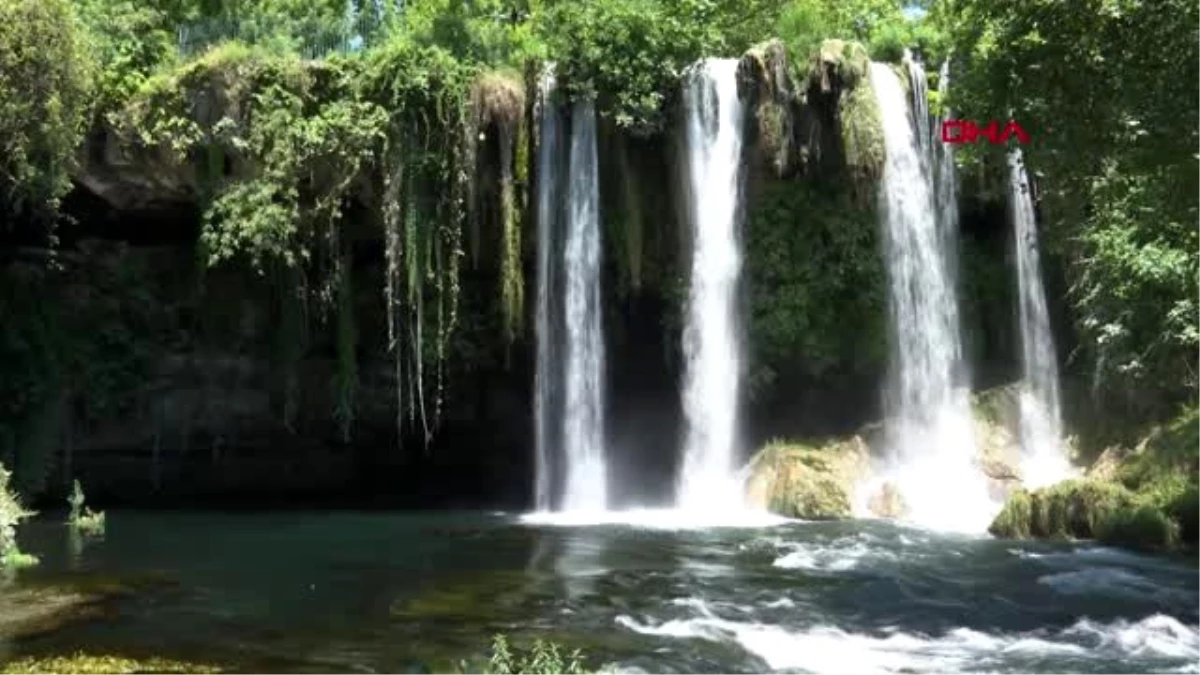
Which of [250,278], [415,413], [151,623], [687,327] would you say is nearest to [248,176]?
[250,278]

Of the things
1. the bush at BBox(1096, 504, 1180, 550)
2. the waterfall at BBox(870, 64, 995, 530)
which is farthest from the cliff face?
the bush at BBox(1096, 504, 1180, 550)

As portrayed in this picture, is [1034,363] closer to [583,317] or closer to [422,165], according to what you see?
[583,317]

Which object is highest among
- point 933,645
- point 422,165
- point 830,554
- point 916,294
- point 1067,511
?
point 422,165

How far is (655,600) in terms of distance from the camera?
10.4 meters

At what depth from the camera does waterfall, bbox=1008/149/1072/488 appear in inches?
725

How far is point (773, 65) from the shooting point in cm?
1878

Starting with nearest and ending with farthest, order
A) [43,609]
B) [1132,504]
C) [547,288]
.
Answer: [43,609], [1132,504], [547,288]

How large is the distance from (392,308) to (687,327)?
15.4 feet

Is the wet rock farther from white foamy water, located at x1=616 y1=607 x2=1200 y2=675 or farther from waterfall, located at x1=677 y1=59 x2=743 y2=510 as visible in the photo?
waterfall, located at x1=677 y1=59 x2=743 y2=510

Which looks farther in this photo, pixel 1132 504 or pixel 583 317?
Result: pixel 583 317

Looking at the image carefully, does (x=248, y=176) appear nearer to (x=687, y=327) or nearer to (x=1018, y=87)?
(x=687, y=327)

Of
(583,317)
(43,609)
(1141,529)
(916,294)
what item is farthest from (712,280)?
(43,609)

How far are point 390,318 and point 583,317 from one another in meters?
3.03

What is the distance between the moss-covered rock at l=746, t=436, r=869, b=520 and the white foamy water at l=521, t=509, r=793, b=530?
349 millimetres
